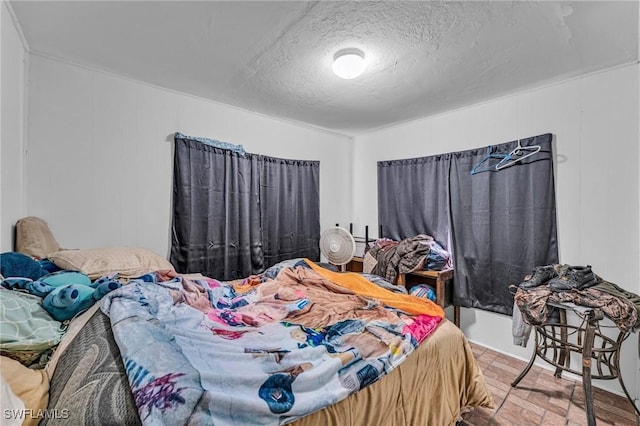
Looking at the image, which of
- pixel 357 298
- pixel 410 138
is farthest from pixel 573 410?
pixel 410 138

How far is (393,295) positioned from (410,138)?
2100 millimetres

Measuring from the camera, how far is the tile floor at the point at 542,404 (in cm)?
185

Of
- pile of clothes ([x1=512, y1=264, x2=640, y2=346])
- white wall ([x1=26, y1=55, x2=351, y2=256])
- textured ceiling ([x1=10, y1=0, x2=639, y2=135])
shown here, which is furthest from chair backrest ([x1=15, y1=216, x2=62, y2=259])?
pile of clothes ([x1=512, y1=264, x2=640, y2=346])

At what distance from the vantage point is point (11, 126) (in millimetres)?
1651

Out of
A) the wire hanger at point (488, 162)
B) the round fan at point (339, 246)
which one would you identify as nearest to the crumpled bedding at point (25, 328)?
the round fan at point (339, 246)

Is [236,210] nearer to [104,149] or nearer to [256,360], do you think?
[104,149]

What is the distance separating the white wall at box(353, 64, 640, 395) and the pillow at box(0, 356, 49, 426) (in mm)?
3185

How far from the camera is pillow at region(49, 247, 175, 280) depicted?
5.57 feet

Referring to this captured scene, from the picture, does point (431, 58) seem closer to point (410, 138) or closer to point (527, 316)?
point (410, 138)

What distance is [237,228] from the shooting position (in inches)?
115

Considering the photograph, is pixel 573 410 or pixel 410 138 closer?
pixel 573 410

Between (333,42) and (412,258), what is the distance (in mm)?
2059

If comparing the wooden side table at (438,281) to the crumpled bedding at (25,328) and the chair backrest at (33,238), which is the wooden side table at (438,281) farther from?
the chair backrest at (33,238)

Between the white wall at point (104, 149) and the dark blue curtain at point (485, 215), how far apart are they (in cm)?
220
